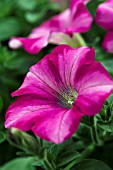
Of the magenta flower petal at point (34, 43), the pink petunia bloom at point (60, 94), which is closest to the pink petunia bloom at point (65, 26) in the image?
the magenta flower petal at point (34, 43)

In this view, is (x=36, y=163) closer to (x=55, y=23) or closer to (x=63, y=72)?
(x=63, y=72)

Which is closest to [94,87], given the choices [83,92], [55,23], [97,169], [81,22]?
[83,92]

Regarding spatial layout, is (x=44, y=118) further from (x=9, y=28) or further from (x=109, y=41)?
(x=9, y=28)

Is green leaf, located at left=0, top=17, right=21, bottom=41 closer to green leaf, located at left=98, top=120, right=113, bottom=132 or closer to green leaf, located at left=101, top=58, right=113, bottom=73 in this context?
green leaf, located at left=101, top=58, right=113, bottom=73

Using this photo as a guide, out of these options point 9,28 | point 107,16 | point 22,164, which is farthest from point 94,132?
point 9,28

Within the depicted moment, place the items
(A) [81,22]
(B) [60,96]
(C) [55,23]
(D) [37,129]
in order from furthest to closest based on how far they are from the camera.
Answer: (C) [55,23]
(A) [81,22]
(B) [60,96]
(D) [37,129]

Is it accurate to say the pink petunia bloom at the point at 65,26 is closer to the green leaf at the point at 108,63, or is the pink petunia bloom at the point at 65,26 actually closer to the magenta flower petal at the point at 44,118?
the green leaf at the point at 108,63
